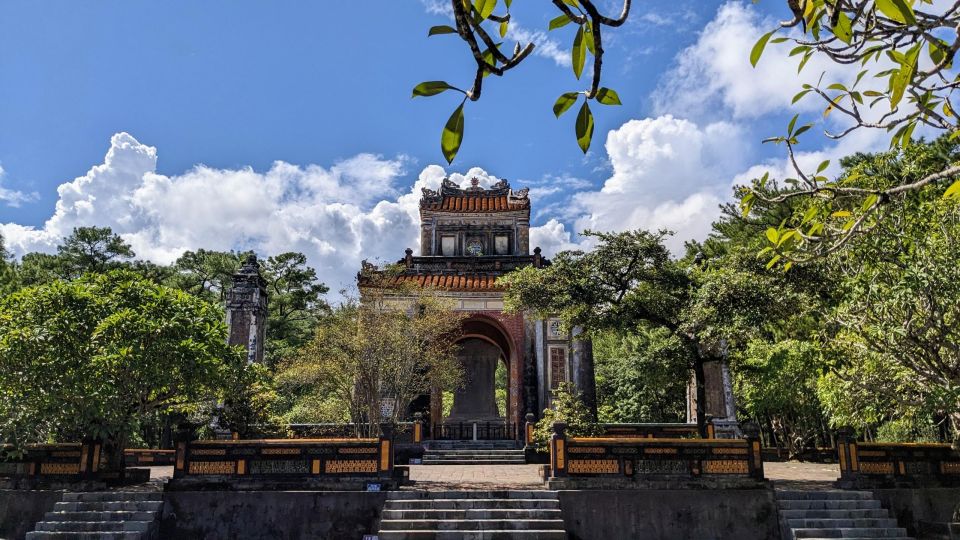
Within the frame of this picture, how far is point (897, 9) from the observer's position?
160 centimetres

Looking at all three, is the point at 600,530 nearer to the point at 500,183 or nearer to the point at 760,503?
the point at 760,503

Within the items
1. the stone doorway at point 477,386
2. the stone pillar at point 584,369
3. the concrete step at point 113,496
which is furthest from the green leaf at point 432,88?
the stone doorway at point 477,386

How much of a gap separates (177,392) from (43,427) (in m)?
2.15

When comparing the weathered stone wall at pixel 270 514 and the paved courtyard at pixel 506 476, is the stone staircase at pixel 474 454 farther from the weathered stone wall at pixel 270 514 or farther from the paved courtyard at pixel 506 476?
the weathered stone wall at pixel 270 514

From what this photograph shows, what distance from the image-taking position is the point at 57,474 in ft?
33.7

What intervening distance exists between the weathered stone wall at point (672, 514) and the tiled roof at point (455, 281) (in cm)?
905

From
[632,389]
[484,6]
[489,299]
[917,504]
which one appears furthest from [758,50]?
[632,389]

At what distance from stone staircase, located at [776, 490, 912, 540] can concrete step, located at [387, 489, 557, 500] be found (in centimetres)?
361

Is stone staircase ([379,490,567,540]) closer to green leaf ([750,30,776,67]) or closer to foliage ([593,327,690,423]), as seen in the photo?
foliage ([593,327,690,423])

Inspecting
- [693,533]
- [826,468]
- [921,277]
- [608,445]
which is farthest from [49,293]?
[826,468]

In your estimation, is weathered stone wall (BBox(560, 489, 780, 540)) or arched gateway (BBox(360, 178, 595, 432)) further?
arched gateway (BBox(360, 178, 595, 432))

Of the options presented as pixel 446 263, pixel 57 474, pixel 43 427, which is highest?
pixel 446 263

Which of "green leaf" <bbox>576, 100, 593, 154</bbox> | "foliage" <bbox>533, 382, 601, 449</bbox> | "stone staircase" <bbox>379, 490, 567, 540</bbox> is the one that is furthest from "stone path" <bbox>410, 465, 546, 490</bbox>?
"green leaf" <bbox>576, 100, 593, 154</bbox>

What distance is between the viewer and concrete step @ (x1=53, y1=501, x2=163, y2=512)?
978 centimetres
